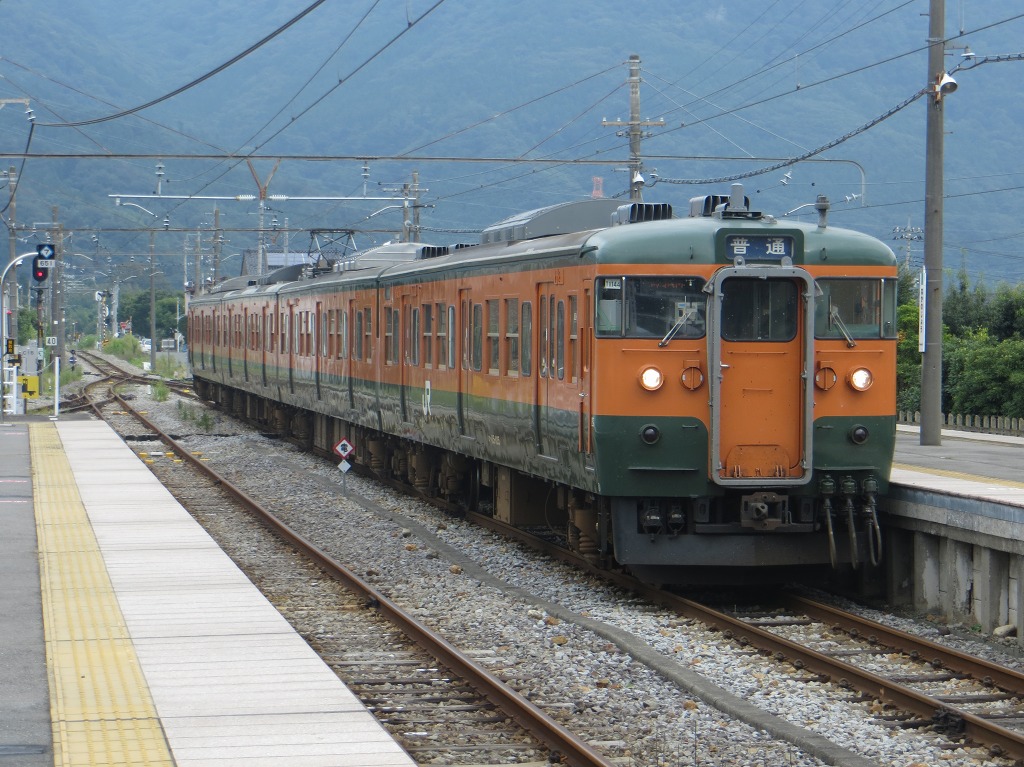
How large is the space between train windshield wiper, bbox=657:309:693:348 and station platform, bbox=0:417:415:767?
3.37 meters

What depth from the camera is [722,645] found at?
10.3 meters

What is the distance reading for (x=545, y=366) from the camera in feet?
43.5

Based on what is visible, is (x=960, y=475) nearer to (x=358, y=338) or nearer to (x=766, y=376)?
(x=766, y=376)

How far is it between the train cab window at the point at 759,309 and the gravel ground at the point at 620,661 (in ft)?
7.13

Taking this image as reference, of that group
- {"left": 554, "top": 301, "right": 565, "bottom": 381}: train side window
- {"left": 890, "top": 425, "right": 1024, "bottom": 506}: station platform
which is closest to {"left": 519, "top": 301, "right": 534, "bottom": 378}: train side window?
{"left": 554, "top": 301, "right": 565, "bottom": 381}: train side window

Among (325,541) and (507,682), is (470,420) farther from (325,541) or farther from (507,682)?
(507,682)

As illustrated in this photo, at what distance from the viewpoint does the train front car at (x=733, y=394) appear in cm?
1152

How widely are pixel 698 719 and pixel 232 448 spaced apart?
20.8 metres

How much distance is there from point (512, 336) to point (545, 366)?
1.16 m

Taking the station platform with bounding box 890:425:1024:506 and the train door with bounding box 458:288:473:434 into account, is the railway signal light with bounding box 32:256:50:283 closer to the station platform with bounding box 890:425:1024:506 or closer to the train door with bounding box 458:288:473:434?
the station platform with bounding box 890:425:1024:506

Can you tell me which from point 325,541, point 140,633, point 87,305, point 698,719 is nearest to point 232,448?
point 325,541

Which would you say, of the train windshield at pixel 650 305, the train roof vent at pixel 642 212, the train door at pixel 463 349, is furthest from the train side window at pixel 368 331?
the train windshield at pixel 650 305

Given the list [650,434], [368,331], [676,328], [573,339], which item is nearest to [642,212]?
[573,339]

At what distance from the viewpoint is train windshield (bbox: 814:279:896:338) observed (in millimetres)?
11727
